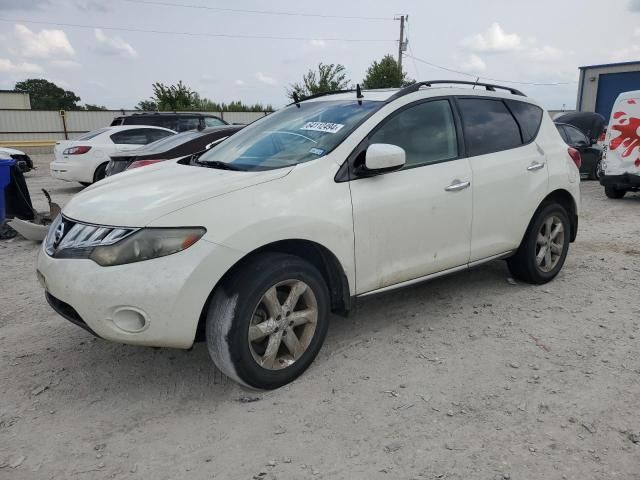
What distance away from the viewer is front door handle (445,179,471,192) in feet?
12.2

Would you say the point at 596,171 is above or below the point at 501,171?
below

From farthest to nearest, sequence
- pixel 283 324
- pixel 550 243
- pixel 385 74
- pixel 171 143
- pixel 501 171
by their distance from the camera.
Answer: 1. pixel 385 74
2. pixel 171 143
3. pixel 550 243
4. pixel 501 171
5. pixel 283 324

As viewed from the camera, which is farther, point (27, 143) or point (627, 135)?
point (27, 143)

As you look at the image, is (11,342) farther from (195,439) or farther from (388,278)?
(388,278)

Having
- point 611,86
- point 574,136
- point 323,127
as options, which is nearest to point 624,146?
point 574,136

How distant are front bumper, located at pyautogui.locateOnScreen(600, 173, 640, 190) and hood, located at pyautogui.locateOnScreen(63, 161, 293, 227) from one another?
8.47 m

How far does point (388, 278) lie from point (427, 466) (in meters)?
1.33

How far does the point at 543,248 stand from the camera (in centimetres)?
463

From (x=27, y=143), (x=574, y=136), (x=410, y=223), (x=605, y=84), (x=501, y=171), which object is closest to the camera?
(x=410, y=223)

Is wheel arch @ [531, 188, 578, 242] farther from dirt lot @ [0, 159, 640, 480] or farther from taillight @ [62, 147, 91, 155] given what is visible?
taillight @ [62, 147, 91, 155]

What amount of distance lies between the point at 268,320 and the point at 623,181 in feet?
28.9

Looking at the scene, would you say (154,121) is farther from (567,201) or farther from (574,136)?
(567,201)

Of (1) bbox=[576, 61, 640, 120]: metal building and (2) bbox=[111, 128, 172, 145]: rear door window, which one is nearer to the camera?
(2) bbox=[111, 128, 172, 145]: rear door window

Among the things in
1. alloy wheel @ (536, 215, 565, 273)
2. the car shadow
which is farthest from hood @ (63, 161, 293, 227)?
alloy wheel @ (536, 215, 565, 273)
